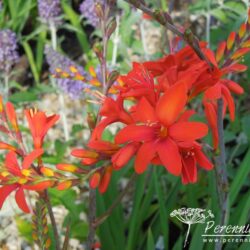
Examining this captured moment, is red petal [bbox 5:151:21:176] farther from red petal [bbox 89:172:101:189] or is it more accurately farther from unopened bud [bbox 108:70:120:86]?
unopened bud [bbox 108:70:120:86]

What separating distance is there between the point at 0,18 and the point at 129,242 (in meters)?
1.46

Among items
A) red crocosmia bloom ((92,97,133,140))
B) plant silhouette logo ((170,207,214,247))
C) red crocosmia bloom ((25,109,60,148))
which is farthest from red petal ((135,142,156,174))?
plant silhouette logo ((170,207,214,247))

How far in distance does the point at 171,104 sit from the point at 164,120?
3cm

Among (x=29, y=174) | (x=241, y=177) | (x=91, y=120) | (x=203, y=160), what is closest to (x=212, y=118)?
(x=203, y=160)

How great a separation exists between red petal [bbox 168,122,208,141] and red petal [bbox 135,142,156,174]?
4cm

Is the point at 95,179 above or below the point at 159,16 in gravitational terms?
below

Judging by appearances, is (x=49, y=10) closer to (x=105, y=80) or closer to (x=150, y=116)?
(x=105, y=80)

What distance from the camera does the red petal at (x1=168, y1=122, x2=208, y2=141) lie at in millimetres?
702

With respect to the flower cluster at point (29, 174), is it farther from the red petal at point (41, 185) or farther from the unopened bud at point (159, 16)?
the unopened bud at point (159, 16)

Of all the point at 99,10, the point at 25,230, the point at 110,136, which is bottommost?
the point at 25,230

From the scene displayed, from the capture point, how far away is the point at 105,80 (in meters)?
Answer: 0.98

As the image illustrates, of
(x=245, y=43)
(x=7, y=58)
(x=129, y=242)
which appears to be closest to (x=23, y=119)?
(x=7, y=58)

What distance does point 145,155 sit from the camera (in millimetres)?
717

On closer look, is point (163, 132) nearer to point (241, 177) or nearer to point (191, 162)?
point (191, 162)
